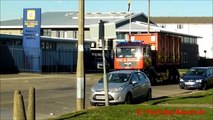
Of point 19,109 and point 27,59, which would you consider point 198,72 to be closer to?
point 27,59

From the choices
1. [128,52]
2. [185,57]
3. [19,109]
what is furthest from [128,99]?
[185,57]

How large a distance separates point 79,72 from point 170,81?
82.2 feet

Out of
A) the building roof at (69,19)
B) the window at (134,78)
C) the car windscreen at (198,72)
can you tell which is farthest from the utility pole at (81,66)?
the building roof at (69,19)

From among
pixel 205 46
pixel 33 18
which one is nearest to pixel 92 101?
pixel 33 18

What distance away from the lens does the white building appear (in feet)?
381

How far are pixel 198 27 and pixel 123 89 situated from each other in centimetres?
10466

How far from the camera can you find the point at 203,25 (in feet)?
394

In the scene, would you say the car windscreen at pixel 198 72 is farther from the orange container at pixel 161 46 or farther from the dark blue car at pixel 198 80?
the orange container at pixel 161 46

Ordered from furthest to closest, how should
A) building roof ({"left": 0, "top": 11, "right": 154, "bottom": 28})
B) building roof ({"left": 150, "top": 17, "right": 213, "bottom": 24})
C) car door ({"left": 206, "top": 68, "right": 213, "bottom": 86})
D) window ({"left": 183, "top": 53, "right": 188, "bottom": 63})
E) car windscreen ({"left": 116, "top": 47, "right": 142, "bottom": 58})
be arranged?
building roof ({"left": 150, "top": 17, "right": 213, "bottom": 24}) < window ({"left": 183, "top": 53, "right": 188, "bottom": 63}) < building roof ({"left": 0, "top": 11, "right": 154, "bottom": 28}) < car windscreen ({"left": 116, "top": 47, "right": 142, "bottom": 58}) < car door ({"left": 206, "top": 68, "right": 213, "bottom": 86})

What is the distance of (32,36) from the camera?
46.2 meters

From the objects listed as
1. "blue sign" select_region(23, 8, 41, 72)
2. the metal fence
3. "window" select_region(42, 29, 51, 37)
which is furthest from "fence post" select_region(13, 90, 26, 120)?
"window" select_region(42, 29, 51, 37)

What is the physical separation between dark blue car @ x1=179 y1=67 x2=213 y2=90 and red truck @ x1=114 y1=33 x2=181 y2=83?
10.1ft

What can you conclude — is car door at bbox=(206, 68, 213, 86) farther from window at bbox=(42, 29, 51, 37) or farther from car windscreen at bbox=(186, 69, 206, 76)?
window at bbox=(42, 29, 51, 37)

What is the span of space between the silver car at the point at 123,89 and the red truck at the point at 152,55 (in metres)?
11.7
